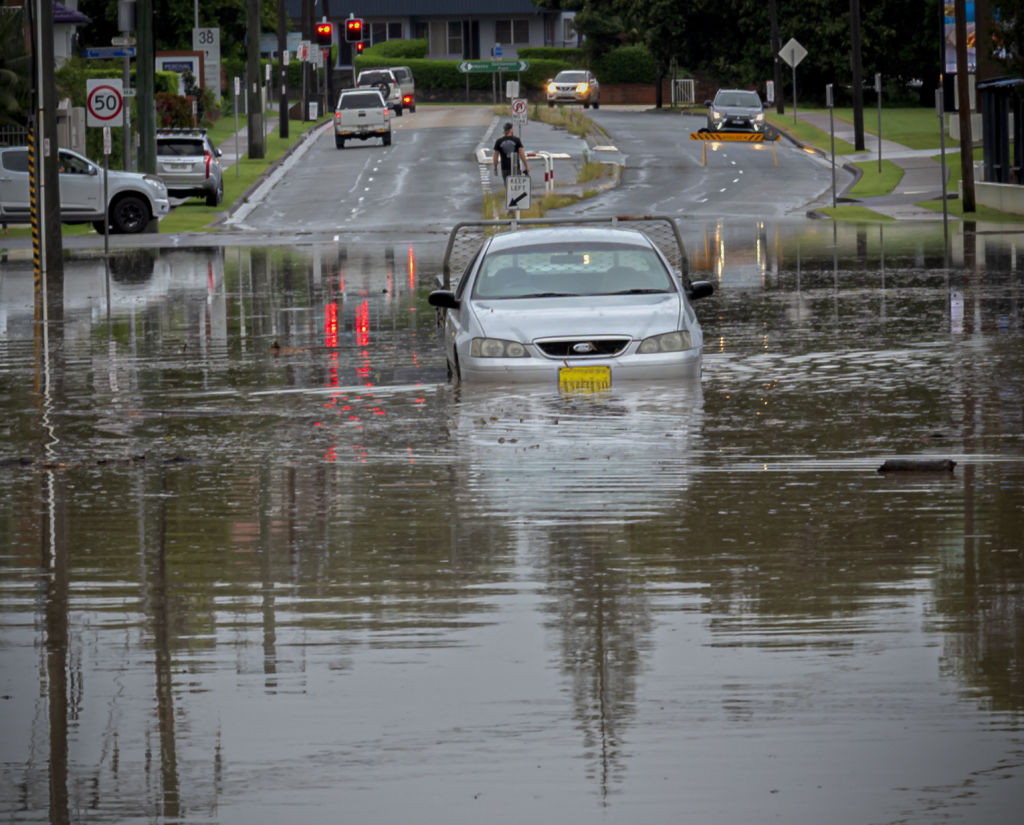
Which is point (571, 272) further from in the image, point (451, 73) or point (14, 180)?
point (451, 73)

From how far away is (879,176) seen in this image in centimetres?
5391

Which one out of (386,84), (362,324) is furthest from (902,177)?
(386,84)

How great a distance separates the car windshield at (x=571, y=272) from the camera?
1588cm

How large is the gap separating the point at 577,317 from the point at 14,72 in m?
39.3

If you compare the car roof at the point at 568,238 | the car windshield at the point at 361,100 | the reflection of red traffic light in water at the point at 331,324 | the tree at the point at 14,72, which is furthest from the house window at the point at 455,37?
the car roof at the point at 568,238

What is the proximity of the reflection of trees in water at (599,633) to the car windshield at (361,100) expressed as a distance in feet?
191

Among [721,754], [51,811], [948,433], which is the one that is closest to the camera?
[51,811]

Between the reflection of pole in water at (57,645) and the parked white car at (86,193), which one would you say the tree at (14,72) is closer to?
the parked white car at (86,193)

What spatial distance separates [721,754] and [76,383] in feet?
37.9

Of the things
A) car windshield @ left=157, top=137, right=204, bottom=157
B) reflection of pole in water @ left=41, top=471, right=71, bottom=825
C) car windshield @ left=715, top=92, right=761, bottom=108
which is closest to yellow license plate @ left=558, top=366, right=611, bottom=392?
reflection of pole in water @ left=41, top=471, right=71, bottom=825

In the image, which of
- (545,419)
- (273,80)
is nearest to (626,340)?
(545,419)

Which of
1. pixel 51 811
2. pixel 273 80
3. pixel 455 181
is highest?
pixel 273 80

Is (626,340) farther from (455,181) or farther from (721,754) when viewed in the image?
(455,181)

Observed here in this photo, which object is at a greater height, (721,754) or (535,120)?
(535,120)
